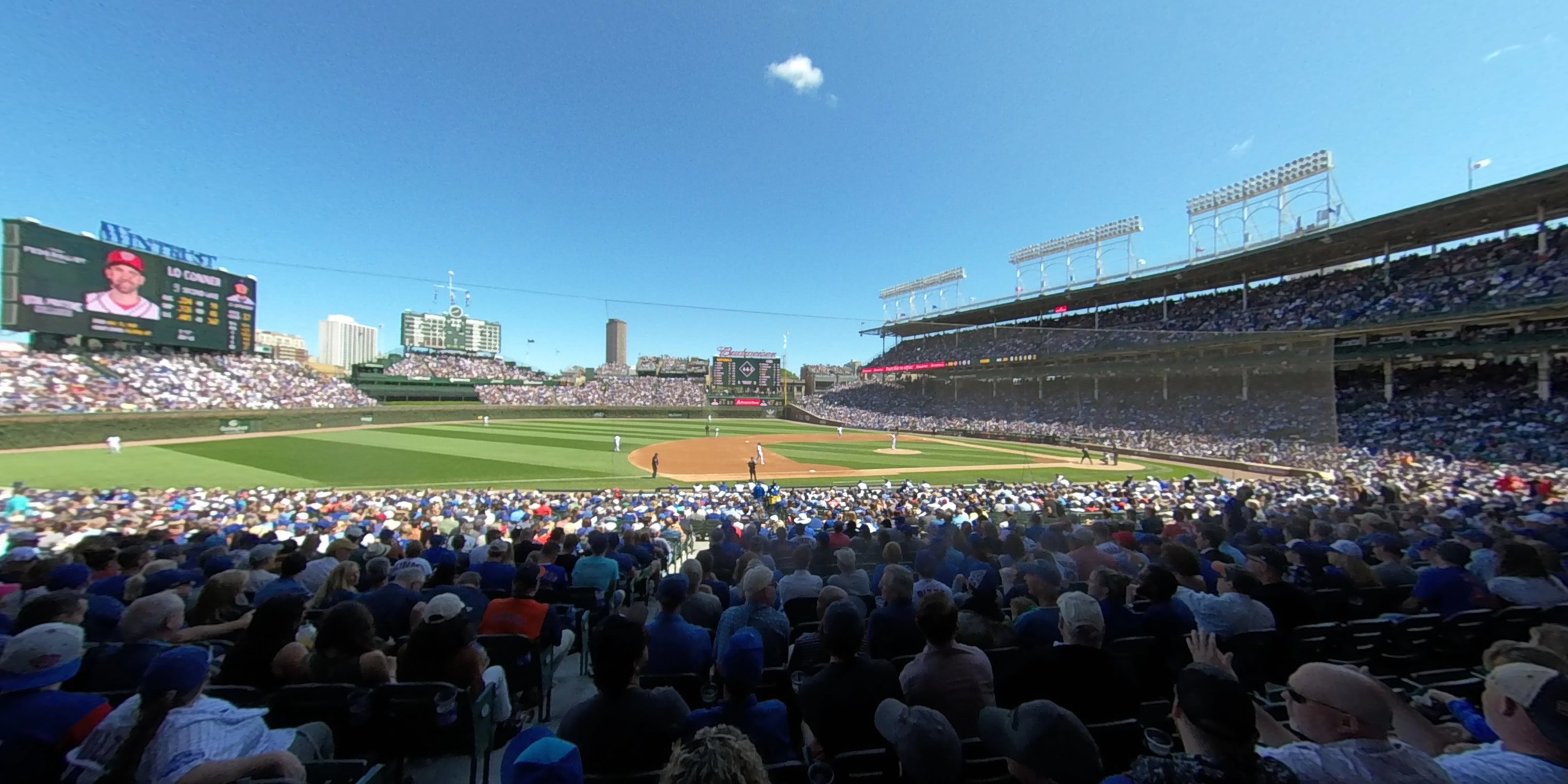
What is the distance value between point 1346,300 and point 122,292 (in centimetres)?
8146

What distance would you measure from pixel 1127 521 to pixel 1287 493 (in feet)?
34.4

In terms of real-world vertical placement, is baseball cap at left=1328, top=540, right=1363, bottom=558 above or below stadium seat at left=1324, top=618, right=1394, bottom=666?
above

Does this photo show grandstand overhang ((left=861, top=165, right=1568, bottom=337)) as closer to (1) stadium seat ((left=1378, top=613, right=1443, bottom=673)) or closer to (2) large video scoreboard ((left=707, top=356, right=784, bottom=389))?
(1) stadium seat ((left=1378, top=613, right=1443, bottom=673))

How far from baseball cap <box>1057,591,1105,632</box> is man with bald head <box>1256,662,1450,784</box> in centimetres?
96

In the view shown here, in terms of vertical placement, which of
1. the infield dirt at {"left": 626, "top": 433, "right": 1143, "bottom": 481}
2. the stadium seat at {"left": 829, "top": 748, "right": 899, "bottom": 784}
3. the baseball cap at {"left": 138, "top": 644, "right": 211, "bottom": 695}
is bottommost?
the infield dirt at {"left": 626, "top": 433, "right": 1143, "bottom": 481}

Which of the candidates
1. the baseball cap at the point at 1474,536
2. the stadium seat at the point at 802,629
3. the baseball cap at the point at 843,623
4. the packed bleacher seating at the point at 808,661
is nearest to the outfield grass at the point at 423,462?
the baseball cap at the point at 1474,536

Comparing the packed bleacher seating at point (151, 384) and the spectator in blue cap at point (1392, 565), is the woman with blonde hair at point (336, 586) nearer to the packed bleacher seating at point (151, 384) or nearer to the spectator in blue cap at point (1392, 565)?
the spectator in blue cap at point (1392, 565)

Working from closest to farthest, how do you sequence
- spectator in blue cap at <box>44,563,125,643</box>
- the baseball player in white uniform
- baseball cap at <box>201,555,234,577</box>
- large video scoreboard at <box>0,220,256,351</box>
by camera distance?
1. spectator in blue cap at <box>44,563,125,643</box>
2. baseball cap at <box>201,555,234,577</box>
3. large video scoreboard at <box>0,220,256,351</box>
4. the baseball player in white uniform

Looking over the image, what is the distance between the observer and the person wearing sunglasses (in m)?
A: 1.76

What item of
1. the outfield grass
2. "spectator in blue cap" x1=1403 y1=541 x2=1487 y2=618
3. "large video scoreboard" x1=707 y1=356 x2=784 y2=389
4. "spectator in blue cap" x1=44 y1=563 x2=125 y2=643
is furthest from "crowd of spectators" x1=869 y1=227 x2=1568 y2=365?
"spectator in blue cap" x1=44 y1=563 x2=125 y2=643

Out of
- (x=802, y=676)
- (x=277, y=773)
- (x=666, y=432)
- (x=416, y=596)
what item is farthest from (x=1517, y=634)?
(x=666, y=432)

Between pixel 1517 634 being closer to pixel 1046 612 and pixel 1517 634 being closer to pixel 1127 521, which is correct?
pixel 1046 612

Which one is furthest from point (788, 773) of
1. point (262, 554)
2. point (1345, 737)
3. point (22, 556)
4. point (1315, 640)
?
point (22, 556)

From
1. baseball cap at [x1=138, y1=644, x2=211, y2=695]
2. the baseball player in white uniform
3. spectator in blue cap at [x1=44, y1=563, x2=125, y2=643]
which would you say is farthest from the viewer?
the baseball player in white uniform
